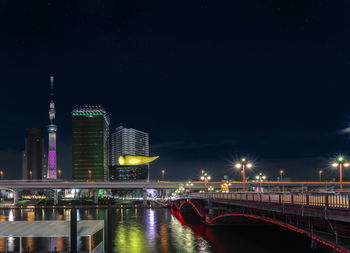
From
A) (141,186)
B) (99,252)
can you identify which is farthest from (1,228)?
(141,186)

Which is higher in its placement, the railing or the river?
the railing

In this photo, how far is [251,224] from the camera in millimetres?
84938

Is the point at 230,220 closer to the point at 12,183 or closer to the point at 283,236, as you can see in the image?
the point at 283,236

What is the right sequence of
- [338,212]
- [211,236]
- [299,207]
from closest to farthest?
[338,212]
[299,207]
[211,236]

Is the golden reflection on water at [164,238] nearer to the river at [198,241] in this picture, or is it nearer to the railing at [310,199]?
the river at [198,241]

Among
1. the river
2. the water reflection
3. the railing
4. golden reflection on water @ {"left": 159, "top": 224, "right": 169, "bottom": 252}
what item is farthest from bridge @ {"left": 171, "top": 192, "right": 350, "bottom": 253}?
the water reflection

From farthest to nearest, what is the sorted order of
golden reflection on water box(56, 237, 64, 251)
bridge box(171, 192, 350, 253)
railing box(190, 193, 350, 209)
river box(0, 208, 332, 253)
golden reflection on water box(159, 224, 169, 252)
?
golden reflection on water box(159, 224, 169, 252)
golden reflection on water box(56, 237, 64, 251)
river box(0, 208, 332, 253)
railing box(190, 193, 350, 209)
bridge box(171, 192, 350, 253)

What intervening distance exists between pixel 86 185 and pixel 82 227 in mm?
152880

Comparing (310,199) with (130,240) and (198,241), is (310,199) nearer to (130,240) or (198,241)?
(198,241)

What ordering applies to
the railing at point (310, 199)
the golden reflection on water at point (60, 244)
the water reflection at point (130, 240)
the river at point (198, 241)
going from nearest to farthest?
the railing at point (310, 199), the river at point (198, 241), the golden reflection on water at point (60, 244), the water reflection at point (130, 240)

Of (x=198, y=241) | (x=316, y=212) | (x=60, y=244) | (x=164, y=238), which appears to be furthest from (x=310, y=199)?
(x=60, y=244)

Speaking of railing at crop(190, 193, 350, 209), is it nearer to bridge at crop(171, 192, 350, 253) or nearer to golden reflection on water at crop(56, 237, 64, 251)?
bridge at crop(171, 192, 350, 253)

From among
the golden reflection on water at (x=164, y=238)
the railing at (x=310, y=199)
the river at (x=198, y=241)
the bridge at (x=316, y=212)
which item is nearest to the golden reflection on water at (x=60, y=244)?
the river at (x=198, y=241)

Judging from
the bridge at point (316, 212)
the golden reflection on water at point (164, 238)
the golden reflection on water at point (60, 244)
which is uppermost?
the bridge at point (316, 212)
